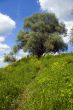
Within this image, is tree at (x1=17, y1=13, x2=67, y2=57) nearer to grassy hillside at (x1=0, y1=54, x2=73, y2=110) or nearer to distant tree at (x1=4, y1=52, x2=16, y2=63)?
distant tree at (x1=4, y1=52, x2=16, y2=63)

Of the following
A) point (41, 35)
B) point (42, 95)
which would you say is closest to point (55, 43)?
point (41, 35)

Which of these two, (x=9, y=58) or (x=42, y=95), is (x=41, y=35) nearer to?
(x=9, y=58)

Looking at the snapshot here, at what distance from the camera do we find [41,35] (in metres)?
47.8

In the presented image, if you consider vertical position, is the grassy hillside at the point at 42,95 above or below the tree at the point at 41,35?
below

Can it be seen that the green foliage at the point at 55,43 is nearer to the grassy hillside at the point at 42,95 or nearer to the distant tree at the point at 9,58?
the distant tree at the point at 9,58

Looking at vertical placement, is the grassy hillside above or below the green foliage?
below

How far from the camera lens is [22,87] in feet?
61.3

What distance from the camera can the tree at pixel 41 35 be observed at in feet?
155

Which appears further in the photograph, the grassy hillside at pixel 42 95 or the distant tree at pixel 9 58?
the distant tree at pixel 9 58

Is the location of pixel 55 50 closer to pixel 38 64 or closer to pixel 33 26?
pixel 33 26

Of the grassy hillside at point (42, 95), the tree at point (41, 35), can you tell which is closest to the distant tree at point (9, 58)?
the tree at point (41, 35)

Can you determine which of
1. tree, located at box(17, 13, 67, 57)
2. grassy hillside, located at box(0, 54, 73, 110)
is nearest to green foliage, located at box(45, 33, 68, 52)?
tree, located at box(17, 13, 67, 57)

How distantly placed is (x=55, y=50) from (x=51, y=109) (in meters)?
37.0

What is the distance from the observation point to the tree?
4731cm
